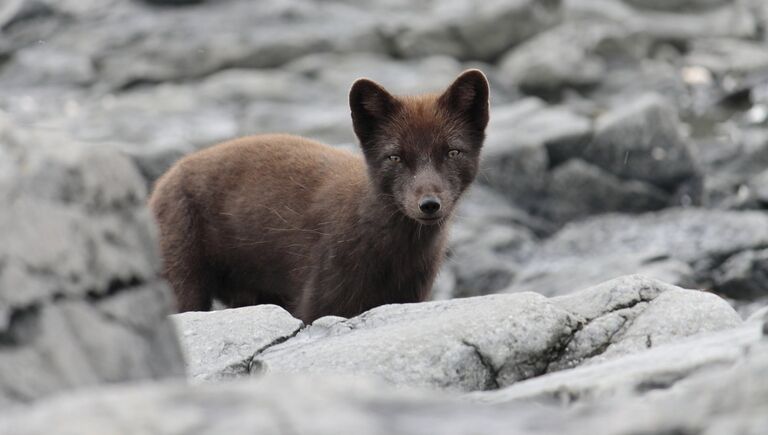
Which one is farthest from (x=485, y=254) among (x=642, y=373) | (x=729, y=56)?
(x=729, y=56)

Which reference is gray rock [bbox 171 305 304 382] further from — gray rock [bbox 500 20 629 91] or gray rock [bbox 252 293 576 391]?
gray rock [bbox 500 20 629 91]

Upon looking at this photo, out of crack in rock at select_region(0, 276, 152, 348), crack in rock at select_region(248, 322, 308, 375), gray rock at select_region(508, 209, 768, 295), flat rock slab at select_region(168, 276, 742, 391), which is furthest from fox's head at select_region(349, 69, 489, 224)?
gray rock at select_region(508, 209, 768, 295)

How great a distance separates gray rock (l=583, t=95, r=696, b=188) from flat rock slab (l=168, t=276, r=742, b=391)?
11443 mm

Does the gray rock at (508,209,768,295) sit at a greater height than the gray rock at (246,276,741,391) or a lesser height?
lesser

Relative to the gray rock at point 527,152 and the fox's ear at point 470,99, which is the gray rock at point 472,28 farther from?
the fox's ear at point 470,99

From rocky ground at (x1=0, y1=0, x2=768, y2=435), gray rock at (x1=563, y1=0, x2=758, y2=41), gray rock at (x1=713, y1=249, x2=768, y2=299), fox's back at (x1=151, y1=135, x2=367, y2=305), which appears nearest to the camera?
rocky ground at (x1=0, y1=0, x2=768, y2=435)

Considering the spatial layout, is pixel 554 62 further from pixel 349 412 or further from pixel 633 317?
pixel 349 412

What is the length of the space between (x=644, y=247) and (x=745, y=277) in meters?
3.01

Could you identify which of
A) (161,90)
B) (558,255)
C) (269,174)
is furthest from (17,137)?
(161,90)

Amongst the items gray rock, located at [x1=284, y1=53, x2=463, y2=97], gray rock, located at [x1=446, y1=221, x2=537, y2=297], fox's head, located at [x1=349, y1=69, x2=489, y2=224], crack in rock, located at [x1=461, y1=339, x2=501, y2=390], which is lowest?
gray rock, located at [x1=446, y1=221, x2=537, y2=297]

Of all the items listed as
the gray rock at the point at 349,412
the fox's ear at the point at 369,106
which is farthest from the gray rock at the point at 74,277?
the fox's ear at the point at 369,106

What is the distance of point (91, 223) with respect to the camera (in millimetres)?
3709

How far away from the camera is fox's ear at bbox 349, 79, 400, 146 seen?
8125mm

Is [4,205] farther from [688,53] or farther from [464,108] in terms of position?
[688,53]
